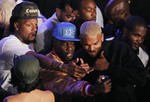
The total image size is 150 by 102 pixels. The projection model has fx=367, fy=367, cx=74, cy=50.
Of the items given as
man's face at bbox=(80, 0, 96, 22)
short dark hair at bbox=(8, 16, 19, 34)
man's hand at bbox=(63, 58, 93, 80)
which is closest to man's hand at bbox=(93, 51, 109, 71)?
man's hand at bbox=(63, 58, 93, 80)

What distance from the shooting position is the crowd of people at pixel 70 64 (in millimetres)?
2844

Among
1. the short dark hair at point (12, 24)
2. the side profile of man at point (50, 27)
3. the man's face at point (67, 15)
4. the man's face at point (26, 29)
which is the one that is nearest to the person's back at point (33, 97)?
the man's face at point (26, 29)

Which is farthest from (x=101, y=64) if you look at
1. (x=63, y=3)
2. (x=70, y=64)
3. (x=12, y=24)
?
(x=63, y=3)

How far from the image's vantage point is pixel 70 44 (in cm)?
349

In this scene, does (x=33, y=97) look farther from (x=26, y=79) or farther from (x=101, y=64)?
(x=101, y=64)

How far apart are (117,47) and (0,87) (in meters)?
1.16

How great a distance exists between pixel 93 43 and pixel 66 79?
0.45m

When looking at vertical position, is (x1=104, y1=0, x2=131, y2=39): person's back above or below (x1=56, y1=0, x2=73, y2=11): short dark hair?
below

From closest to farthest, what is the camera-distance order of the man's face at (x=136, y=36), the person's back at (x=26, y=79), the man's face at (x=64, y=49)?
the person's back at (x=26, y=79)
the man's face at (x=64, y=49)
the man's face at (x=136, y=36)

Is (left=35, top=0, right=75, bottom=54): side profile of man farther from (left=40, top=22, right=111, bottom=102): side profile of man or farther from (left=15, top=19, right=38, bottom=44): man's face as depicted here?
(left=40, top=22, right=111, bottom=102): side profile of man

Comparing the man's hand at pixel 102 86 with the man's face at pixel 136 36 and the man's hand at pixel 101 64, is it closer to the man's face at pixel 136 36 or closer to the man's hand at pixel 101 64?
the man's hand at pixel 101 64

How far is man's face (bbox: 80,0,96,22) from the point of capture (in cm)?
427

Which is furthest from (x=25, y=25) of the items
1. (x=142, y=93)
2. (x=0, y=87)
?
(x=142, y=93)

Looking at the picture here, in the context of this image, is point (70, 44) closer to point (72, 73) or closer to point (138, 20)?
point (72, 73)
